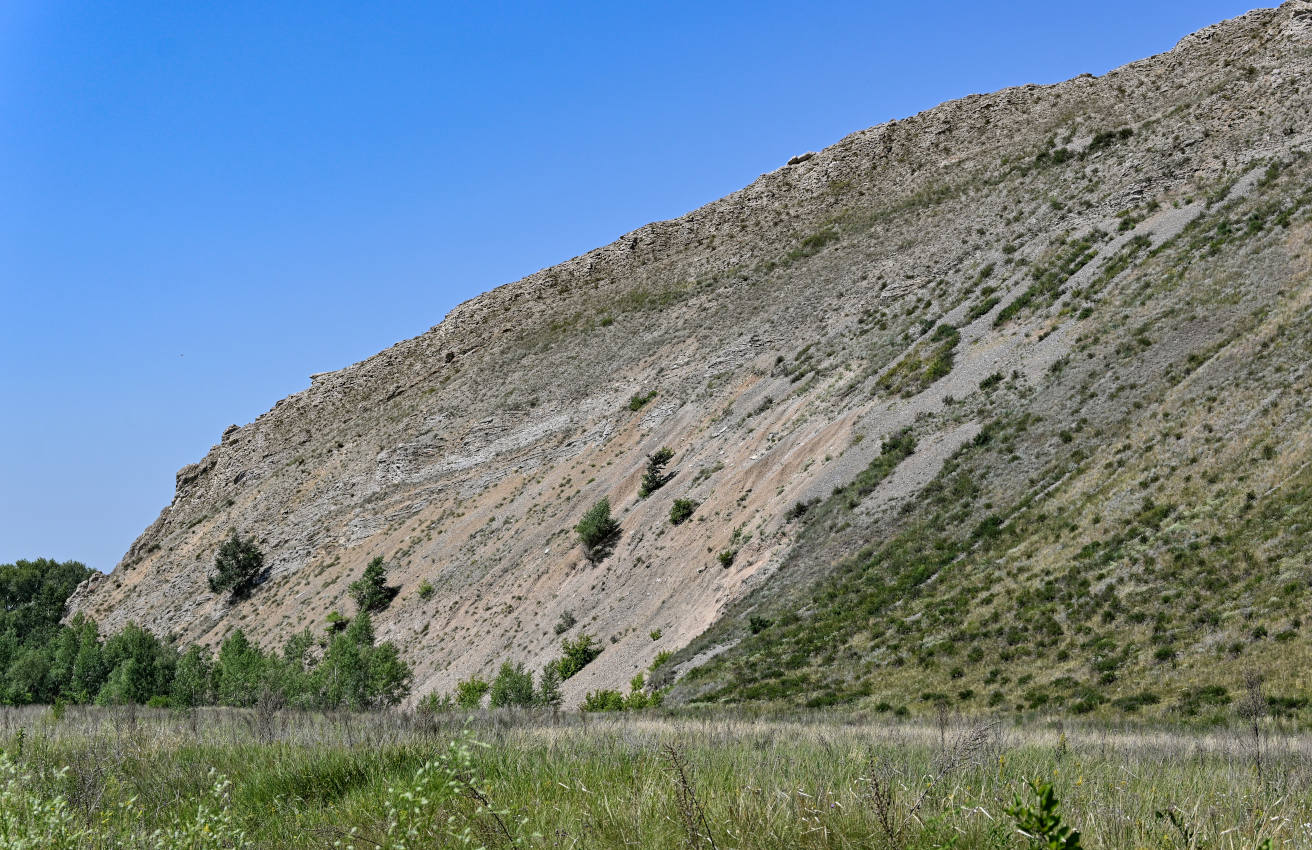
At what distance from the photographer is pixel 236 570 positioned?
222ft

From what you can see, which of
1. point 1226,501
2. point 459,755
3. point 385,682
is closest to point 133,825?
point 459,755

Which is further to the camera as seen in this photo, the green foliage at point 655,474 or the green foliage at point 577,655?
the green foliage at point 655,474

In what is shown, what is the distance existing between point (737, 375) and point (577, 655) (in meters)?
22.8

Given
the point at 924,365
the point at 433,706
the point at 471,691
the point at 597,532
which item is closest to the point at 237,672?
the point at 471,691

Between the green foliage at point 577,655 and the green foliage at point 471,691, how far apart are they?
3379mm

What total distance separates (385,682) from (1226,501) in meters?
31.1

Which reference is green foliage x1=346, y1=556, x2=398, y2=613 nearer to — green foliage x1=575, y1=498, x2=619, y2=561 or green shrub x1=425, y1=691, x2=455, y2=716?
green shrub x1=425, y1=691, x2=455, y2=716

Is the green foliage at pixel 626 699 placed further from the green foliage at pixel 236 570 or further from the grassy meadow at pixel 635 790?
the green foliage at pixel 236 570

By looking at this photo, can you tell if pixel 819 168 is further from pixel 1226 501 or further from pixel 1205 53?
pixel 1226 501

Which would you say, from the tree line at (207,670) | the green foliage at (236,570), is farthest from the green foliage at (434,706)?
the green foliage at (236,570)

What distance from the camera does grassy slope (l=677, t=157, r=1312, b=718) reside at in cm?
2348

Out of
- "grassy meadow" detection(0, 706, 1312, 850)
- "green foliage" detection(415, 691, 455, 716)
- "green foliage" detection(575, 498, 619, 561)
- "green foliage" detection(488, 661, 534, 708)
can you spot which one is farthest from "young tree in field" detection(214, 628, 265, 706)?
"grassy meadow" detection(0, 706, 1312, 850)

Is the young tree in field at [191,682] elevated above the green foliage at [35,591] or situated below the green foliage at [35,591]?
below

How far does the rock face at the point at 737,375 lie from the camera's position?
39.2m
